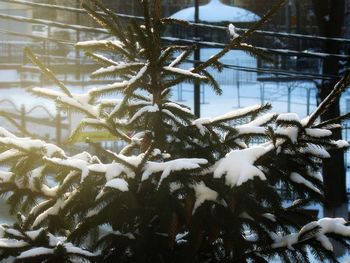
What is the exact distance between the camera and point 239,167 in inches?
108

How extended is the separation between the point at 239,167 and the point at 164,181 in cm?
34

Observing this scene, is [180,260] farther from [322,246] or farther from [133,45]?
[133,45]

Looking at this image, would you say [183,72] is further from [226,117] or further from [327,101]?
[327,101]

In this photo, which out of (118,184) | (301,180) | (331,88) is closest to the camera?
(118,184)

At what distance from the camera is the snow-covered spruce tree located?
281cm

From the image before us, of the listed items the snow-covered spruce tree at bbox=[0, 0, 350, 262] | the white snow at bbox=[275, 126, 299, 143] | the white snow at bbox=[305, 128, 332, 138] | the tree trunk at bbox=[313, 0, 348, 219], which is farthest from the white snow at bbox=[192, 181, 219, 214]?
the tree trunk at bbox=[313, 0, 348, 219]

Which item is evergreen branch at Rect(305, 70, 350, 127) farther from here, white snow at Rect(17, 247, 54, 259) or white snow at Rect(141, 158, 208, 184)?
white snow at Rect(17, 247, 54, 259)

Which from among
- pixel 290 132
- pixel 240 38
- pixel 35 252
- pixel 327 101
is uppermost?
pixel 240 38

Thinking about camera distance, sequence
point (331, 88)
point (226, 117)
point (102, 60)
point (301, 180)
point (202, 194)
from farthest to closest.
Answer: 1. point (331, 88)
2. point (102, 60)
3. point (226, 117)
4. point (301, 180)
5. point (202, 194)

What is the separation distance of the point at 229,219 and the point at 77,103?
0.97m

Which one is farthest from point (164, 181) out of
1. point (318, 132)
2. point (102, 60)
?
point (102, 60)

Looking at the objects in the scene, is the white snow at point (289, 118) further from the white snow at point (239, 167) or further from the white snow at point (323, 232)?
the white snow at point (323, 232)

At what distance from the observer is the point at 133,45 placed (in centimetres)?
335

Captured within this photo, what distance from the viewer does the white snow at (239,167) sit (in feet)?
8.62
